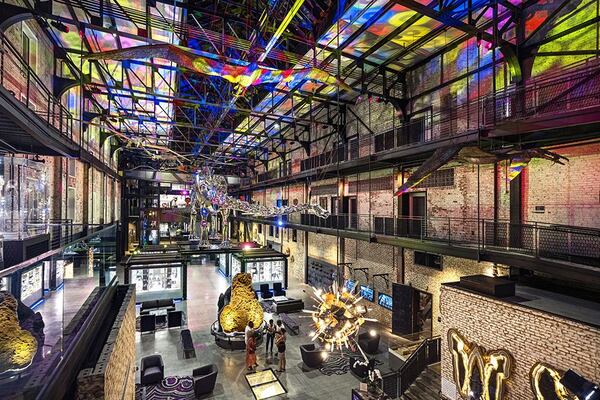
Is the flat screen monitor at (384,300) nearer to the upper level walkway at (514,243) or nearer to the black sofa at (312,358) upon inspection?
the upper level walkway at (514,243)

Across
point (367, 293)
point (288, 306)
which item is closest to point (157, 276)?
point (288, 306)

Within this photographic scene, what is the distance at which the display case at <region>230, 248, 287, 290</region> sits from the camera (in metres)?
17.2

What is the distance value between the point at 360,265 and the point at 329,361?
18.3 feet

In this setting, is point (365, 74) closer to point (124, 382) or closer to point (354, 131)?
point (354, 131)

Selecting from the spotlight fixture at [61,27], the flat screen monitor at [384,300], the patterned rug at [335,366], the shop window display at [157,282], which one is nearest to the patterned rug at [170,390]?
the patterned rug at [335,366]

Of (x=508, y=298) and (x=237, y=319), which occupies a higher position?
(x=508, y=298)

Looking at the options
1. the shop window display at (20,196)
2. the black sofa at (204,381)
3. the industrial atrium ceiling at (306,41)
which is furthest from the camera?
the black sofa at (204,381)

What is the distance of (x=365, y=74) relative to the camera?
11820 millimetres

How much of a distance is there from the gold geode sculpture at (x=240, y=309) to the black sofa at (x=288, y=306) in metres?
3.03

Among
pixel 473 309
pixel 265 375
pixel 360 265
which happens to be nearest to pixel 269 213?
pixel 360 265

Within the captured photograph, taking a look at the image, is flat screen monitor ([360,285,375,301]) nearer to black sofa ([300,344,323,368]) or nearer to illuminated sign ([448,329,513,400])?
black sofa ([300,344,323,368])

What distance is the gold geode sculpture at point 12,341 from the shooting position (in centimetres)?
245

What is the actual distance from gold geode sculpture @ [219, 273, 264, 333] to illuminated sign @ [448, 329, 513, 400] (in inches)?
264

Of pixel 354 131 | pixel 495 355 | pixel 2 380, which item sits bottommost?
pixel 495 355
